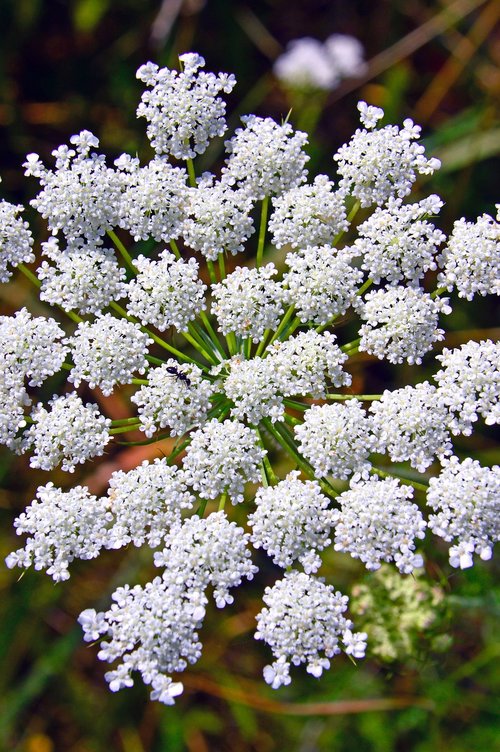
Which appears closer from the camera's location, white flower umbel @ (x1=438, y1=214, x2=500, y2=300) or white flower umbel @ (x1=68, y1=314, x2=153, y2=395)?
white flower umbel @ (x1=68, y1=314, x2=153, y2=395)

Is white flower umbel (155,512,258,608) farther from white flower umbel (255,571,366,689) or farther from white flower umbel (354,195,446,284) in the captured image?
white flower umbel (354,195,446,284)

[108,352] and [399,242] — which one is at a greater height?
[108,352]

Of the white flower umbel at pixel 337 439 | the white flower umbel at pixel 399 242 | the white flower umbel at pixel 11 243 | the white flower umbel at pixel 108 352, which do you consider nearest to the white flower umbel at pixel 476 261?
the white flower umbel at pixel 399 242

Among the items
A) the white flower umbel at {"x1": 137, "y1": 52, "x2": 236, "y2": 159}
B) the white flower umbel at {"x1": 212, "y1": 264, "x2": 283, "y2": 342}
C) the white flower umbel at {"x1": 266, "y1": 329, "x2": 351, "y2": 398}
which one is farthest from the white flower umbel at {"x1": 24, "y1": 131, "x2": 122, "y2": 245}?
the white flower umbel at {"x1": 266, "y1": 329, "x2": 351, "y2": 398}

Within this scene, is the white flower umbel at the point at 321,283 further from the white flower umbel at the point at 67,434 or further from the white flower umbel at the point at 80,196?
the white flower umbel at the point at 67,434

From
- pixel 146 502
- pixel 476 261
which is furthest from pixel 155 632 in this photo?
pixel 476 261

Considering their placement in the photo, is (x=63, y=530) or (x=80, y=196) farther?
(x=80, y=196)

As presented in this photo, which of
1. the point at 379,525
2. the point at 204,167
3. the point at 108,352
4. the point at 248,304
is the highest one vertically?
the point at 204,167

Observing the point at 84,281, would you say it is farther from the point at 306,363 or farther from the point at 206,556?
the point at 206,556

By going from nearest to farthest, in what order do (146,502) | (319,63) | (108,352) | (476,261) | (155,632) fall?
(155,632) → (146,502) → (108,352) → (476,261) → (319,63)
